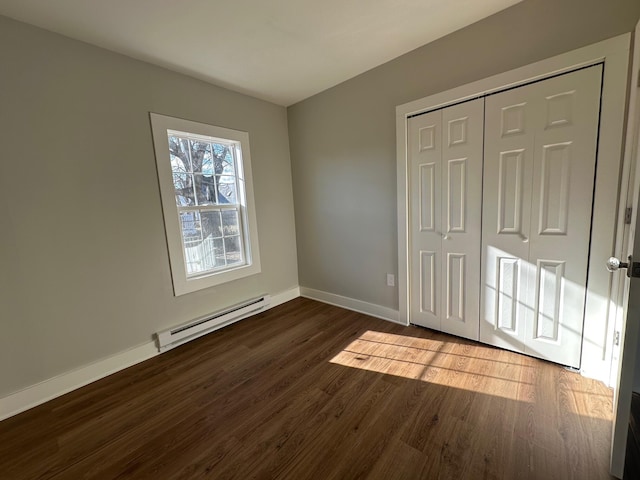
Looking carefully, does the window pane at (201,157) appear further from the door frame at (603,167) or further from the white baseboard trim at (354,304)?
the door frame at (603,167)

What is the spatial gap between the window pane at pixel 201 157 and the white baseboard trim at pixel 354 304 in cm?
190

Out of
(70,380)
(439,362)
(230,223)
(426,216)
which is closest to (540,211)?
(426,216)

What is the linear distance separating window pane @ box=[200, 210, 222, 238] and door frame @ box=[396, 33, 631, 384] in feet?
8.19

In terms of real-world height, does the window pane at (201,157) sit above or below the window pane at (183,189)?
above

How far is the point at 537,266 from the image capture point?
1.89 meters

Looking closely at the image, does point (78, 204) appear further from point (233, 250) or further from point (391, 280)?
point (391, 280)

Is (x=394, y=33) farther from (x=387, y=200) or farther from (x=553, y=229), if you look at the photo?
(x=553, y=229)

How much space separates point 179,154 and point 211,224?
2.36 feet

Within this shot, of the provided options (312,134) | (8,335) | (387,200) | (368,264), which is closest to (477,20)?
(387,200)

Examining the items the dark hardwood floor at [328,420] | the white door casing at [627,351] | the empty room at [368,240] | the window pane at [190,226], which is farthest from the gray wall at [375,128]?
the window pane at [190,226]

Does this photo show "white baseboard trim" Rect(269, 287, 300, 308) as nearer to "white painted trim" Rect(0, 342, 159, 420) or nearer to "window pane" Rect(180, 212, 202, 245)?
"window pane" Rect(180, 212, 202, 245)

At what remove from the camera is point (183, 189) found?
2510mm

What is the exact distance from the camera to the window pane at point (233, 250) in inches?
115

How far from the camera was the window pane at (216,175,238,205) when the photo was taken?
280cm
